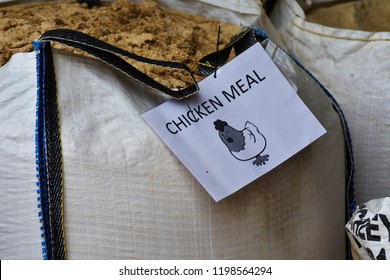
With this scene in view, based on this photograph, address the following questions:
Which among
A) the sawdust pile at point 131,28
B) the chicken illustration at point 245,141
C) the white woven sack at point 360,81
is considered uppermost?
the sawdust pile at point 131,28

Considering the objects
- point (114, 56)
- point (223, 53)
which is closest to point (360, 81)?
point (223, 53)

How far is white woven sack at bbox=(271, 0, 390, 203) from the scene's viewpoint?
3.74 ft

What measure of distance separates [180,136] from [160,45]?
0.20 m

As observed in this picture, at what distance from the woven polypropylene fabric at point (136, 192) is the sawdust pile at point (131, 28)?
97 millimetres

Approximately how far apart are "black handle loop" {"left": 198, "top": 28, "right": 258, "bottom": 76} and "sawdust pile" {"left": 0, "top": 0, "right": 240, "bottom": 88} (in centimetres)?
5

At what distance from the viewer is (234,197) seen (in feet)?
2.92

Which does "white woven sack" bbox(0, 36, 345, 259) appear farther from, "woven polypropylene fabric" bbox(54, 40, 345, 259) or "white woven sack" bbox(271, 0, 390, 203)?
"white woven sack" bbox(271, 0, 390, 203)

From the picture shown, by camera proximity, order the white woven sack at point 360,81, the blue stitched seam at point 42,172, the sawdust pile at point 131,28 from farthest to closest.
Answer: the white woven sack at point 360,81
the sawdust pile at point 131,28
the blue stitched seam at point 42,172

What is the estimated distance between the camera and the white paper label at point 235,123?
0.85 m

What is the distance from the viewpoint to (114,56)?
863 millimetres

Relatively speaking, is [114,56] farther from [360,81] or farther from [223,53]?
[360,81]

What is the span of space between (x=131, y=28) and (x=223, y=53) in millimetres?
236

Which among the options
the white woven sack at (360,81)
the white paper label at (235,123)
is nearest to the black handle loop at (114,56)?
the white paper label at (235,123)

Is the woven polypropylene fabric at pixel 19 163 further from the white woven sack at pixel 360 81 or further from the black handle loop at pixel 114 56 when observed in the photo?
the white woven sack at pixel 360 81
